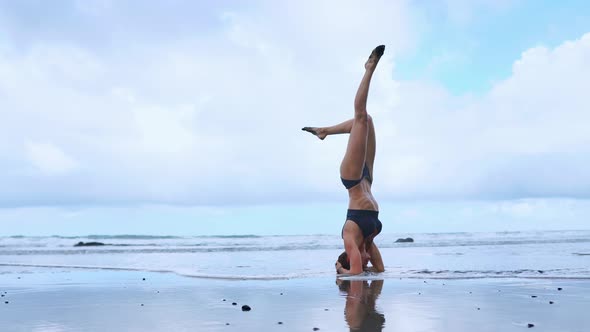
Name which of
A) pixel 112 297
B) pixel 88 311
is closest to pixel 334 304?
pixel 88 311

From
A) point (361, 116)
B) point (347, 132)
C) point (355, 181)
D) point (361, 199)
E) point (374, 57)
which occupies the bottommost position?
point (361, 199)

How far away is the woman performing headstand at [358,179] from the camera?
9203mm

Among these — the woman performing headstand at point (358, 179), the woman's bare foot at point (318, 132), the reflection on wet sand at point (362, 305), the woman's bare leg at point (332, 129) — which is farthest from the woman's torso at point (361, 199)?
the reflection on wet sand at point (362, 305)

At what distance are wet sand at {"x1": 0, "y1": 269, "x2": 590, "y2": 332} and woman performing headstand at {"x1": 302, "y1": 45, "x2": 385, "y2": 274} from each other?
0.73 meters

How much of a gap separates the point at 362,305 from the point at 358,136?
3.52m

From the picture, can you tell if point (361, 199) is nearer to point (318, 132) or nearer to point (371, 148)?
point (371, 148)

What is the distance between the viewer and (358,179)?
9570 millimetres

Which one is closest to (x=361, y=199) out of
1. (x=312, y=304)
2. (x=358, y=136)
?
(x=358, y=136)

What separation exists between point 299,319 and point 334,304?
3.32 ft

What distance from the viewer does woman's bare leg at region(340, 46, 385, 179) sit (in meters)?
8.75

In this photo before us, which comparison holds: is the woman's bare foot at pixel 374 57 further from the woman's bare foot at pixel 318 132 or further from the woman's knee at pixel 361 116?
the woman's bare foot at pixel 318 132

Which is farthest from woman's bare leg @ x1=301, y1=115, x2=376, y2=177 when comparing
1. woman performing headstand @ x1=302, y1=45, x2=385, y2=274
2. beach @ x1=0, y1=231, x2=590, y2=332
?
beach @ x1=0, y1=231, x2=590, y2=332

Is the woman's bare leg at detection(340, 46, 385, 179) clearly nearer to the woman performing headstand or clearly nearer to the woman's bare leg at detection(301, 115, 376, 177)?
the woman performing headstand

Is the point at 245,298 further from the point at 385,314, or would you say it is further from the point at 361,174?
the point at 361,174
